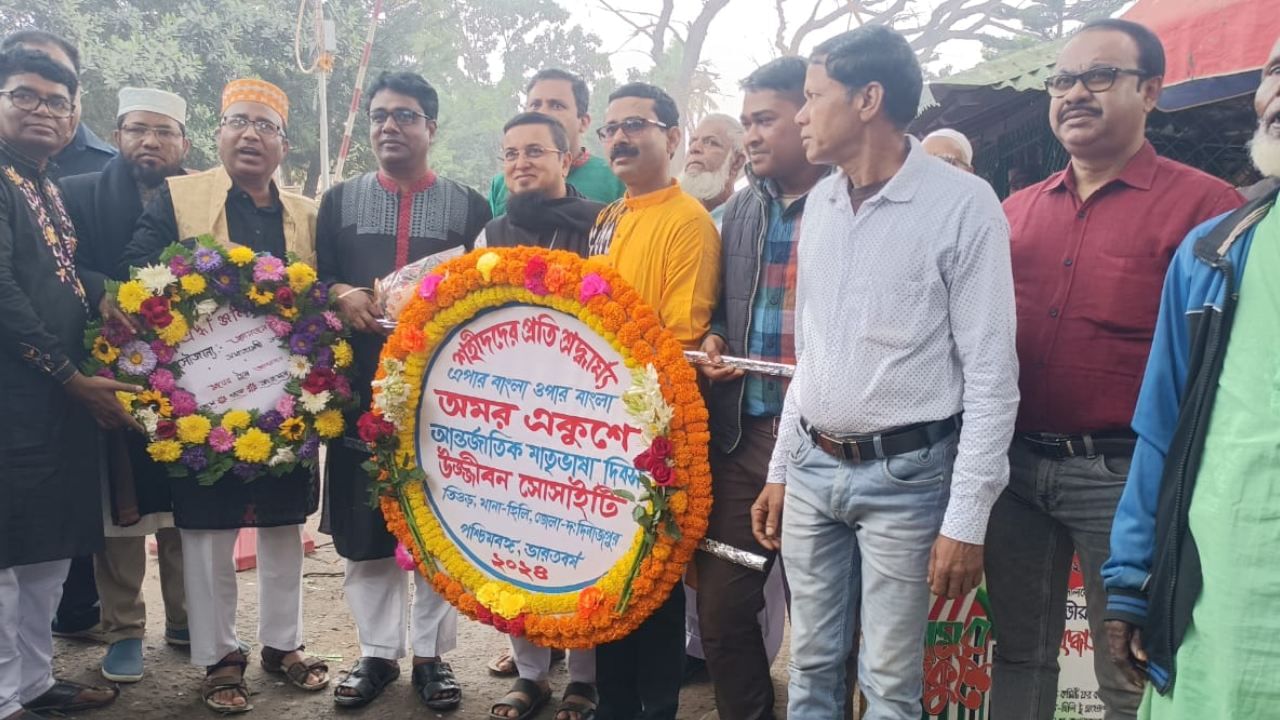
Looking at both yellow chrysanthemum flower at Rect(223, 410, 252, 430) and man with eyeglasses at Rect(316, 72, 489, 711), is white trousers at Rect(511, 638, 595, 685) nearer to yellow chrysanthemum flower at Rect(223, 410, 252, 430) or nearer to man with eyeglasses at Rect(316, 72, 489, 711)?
man with eyeglasses at Rect(316, 72, 489, 711)

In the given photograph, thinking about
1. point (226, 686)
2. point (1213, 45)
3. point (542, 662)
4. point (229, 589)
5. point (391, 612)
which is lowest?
point (226, 686)

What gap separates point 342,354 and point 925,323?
241 centimetres

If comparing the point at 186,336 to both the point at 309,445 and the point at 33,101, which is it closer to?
the point at 309,445

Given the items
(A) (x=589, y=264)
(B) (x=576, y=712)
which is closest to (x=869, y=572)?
(A) (x=589, y=264)

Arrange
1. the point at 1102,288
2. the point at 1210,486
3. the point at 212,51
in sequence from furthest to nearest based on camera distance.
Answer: the point at 212,51 → the point at 1102,288 → the point at 1210,486

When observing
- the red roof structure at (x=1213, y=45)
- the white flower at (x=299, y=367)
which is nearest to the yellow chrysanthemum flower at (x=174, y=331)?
the white flower at (x=299, y=367)

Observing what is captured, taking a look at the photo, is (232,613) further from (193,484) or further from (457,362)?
(457,362)

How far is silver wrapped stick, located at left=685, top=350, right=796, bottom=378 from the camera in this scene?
289cm

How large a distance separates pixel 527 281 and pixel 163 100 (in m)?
2.38

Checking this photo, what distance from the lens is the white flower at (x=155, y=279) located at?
3.59m

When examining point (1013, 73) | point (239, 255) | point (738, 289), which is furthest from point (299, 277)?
point (1013, 73)

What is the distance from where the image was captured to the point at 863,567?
8.22 feet

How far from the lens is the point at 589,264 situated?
3164 millimetres

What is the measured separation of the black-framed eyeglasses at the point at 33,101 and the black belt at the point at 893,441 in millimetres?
3331
